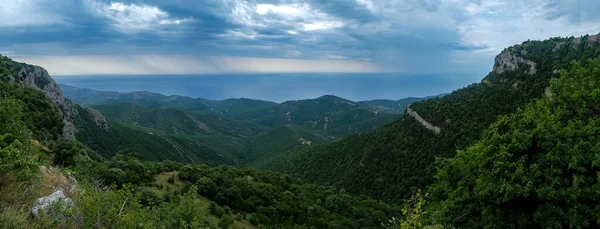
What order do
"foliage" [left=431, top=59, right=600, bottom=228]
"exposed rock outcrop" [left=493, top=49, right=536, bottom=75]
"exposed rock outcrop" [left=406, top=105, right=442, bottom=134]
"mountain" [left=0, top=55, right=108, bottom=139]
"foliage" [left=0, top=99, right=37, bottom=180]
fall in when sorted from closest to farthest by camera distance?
"foliage" [left=0, top=99, right=37, bottom=180], "foliage" [left=431, top=59, right=600, bottom=228], "exposed rock outcrop" [left=406, top=105, right=442, bottom=134], "mountain" [left=0, top=55, right=108, bottom=139], "exposed rock outcrop" [left=493, top=49, right=536, bottom=75]

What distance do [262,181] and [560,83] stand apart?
1440 inches

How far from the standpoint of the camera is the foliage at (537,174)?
14312 millimetres

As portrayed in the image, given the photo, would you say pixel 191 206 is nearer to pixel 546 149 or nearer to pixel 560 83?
pixel 546 149

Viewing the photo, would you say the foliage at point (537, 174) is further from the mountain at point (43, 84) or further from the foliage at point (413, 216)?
the mountain at point (43, 84)

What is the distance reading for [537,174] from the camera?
15039 mm

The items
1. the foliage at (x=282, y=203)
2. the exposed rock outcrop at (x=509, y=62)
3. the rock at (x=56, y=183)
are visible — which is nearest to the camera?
the rock at (x=56, y=183)

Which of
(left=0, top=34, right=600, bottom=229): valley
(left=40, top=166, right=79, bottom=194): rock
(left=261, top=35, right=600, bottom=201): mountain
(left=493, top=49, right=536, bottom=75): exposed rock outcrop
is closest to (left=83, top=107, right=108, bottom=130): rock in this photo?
(left=0, top=34, right=600, bottom=229): valley

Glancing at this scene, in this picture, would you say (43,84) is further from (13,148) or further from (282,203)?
(13,148)

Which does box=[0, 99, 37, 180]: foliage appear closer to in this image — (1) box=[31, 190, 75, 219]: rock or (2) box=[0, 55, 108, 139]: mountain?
(1) box=[31, 190, 75, 219]: rock

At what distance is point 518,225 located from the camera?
16.0 meters

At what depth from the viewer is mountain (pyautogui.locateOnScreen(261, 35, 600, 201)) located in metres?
54.1

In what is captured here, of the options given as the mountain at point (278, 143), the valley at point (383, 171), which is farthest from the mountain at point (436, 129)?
the mountain at point (278, 143)

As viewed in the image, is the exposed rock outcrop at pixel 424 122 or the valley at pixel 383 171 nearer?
the valley at pixel 383 171

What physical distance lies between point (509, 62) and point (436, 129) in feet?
92.1
